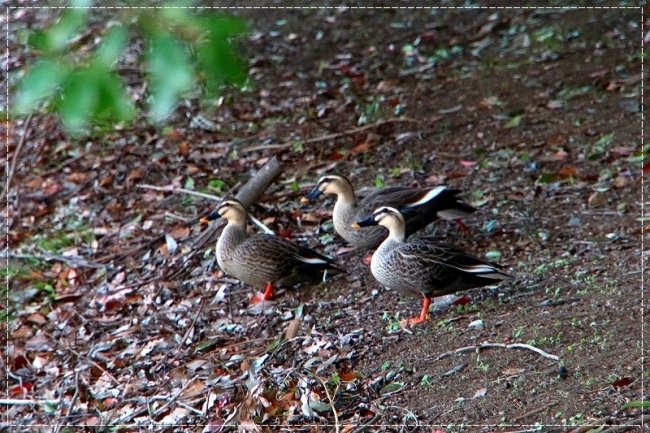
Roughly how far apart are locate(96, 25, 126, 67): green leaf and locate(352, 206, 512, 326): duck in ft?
11.8

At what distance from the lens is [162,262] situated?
24.0 feet

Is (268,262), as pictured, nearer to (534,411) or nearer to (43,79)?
(534,411)

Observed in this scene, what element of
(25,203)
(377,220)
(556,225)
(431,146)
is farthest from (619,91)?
(25,203)

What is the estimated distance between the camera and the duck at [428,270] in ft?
17.6

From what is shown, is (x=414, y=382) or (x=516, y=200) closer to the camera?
(x=414, y=382)

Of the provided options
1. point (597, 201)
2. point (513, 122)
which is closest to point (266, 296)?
point (597, 201)

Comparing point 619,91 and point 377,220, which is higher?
point 377,220

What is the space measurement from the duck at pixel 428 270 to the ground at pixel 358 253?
14cm

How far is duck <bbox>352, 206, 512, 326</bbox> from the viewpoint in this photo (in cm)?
538

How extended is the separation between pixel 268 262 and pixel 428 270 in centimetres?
124

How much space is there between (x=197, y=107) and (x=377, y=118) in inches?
90.0

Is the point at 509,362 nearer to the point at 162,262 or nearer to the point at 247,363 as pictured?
the point at 247,363

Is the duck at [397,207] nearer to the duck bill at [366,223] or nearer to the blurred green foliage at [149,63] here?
the duck bill at [366,223]

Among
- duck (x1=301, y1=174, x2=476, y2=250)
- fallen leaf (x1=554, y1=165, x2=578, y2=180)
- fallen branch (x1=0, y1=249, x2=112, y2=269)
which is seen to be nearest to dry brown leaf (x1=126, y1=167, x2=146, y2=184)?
fallen branch (x1=0, y1=249, x2=112, y2=269)
